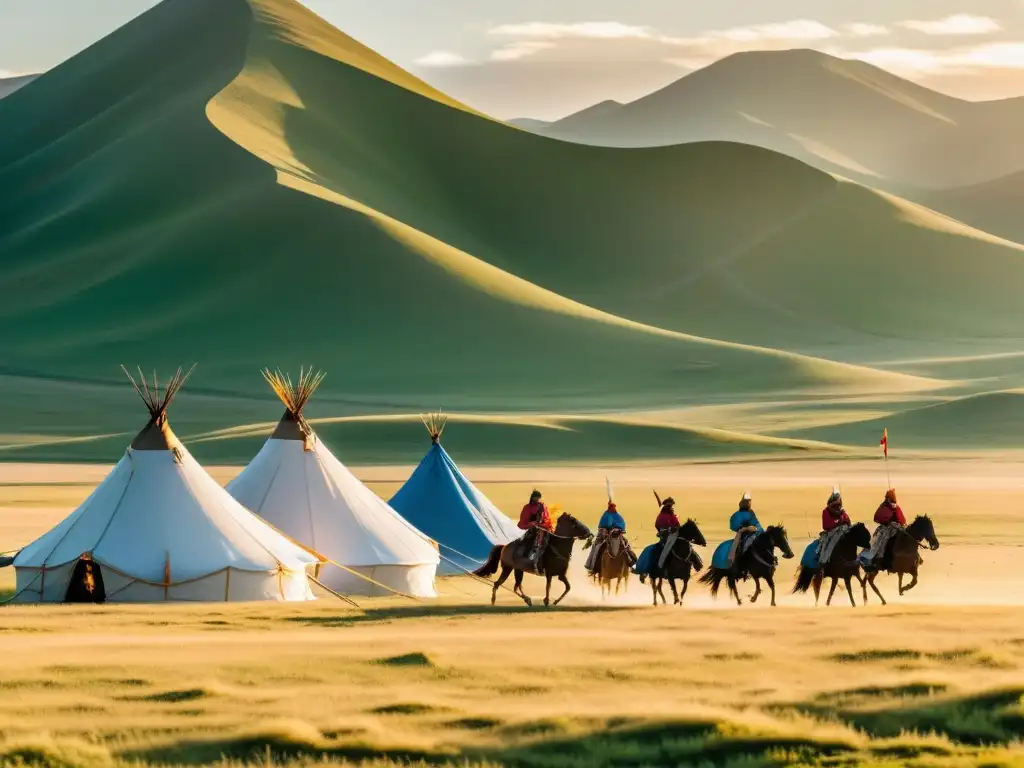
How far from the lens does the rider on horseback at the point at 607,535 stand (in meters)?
30.3

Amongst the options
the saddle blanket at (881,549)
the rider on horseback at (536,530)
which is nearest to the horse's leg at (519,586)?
the rider on horseback at (536,530)

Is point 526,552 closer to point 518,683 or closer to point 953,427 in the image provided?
point 518,683

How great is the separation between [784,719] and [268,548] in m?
15.5

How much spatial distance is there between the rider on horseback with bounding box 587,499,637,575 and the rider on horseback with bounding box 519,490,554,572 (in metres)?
0.77

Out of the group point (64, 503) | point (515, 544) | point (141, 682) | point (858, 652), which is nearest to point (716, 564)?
point (515, 544)

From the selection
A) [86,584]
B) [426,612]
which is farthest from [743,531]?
[86,584]

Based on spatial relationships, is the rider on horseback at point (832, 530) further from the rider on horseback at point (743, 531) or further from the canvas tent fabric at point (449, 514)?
the canvas tent fabric at point (449, 514)

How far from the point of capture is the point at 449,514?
4125 centimetres

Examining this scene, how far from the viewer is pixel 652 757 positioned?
17.4 m

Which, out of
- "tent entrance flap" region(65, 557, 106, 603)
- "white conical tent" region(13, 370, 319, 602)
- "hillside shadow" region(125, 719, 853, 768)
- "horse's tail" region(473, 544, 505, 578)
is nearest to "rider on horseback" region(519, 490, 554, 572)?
"horse's tail" region(473, 544, 505, 578)

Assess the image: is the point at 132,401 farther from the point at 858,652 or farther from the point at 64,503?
the point at 858,652

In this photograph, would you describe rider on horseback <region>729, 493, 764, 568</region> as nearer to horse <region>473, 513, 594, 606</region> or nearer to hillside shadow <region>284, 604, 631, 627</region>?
hillside shadow <region>284, 604, 631, 627</region>

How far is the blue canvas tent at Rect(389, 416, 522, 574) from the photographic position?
1603 inches

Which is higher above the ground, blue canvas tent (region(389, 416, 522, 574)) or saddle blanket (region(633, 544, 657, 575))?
blue canvas tent (region(389, 416, 522, 574))
